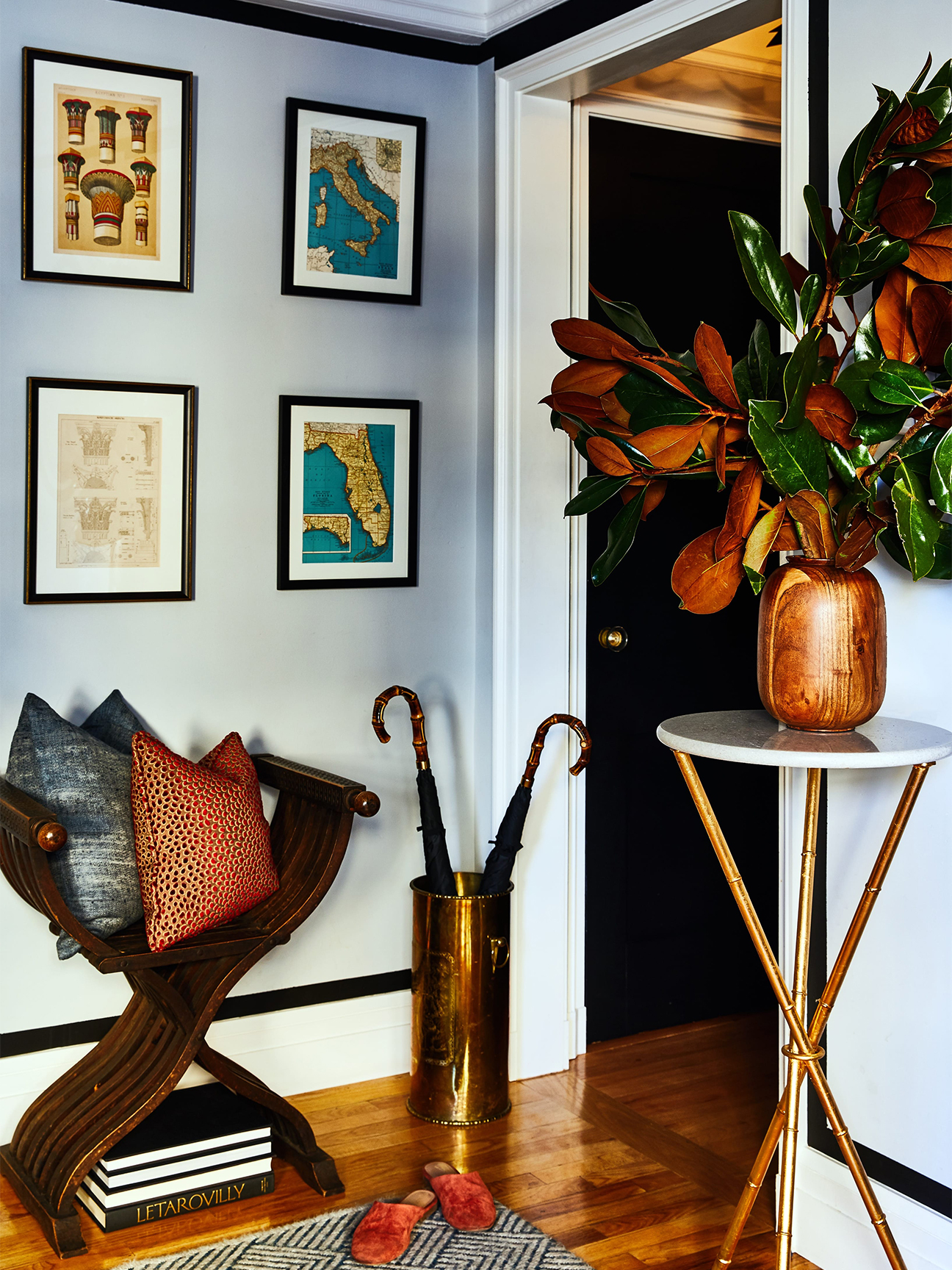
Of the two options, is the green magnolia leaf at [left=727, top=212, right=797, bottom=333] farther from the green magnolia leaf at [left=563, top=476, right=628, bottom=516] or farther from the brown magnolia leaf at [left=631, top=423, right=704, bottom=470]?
the green magnolia leaf at [left=563, top=476, right=628, bottom=516]

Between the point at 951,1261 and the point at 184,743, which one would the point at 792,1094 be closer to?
the point at 951,1261

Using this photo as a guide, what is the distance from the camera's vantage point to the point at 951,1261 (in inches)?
82.1

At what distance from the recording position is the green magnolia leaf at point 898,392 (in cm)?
182

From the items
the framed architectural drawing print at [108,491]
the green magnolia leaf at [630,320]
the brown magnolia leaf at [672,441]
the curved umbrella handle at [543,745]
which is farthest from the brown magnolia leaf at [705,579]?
the framed architectural drawing print at [108,491]

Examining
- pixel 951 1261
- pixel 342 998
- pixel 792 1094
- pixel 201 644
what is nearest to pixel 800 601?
pixel 792 1094

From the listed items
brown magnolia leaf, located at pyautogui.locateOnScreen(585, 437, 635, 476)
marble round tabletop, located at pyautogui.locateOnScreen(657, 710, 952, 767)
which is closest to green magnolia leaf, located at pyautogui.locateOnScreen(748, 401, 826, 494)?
brown magnolia leaf, located at pyautogui.locateOnScreen(585, 437, 635, 476)

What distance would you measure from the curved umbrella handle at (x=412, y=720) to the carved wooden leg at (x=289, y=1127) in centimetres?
78

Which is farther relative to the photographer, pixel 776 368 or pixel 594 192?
pixel 594 192

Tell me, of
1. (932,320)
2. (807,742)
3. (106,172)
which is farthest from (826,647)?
(106,172)

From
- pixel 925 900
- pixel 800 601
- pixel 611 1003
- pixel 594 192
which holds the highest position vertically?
pixel 594 192

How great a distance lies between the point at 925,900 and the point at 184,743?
5.36 feet

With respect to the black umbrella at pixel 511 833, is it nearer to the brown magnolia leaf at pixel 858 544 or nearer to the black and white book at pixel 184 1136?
the black and white book at pixel 184 1136

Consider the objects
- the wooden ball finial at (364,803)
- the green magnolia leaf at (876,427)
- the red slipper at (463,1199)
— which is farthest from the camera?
the wooden ball finial at (364,803)

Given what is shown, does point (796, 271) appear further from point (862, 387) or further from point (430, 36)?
point (430, 36)
